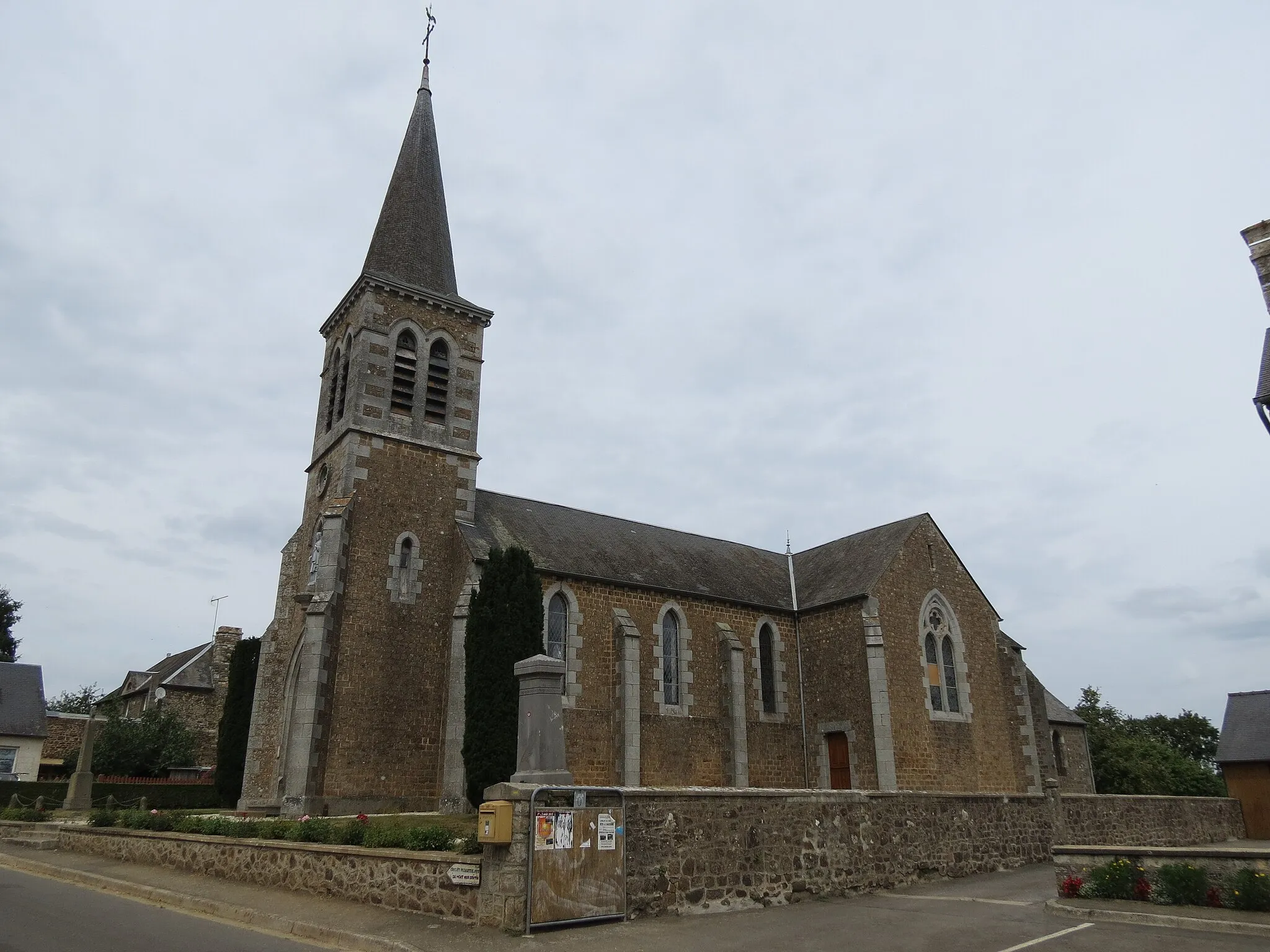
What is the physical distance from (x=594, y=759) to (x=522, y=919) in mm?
11573

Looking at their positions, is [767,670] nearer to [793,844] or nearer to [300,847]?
[793,844]

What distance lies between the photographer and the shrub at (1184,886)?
11109mm

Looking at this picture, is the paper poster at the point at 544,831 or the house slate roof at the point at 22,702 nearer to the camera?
the paper poster at the point at 544,831

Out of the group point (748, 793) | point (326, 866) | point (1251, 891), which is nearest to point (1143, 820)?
point (1251, 891)

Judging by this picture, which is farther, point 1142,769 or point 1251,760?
point 1142,769

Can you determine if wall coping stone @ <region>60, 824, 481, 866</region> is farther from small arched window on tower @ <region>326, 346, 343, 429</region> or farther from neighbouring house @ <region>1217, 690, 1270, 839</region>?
neighbouring house @ <region>1217, 690, 1270, 839</region>

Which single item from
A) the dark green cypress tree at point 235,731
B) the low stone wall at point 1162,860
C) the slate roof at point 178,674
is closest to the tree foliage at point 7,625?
the slate roof at point 178,674

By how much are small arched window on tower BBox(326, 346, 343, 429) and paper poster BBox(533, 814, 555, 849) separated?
16.9 meters

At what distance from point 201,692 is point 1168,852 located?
3804 cm

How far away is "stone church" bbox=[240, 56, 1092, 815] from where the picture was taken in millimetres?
20031

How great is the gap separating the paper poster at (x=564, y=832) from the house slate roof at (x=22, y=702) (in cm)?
3580

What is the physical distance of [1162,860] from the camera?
459 inches

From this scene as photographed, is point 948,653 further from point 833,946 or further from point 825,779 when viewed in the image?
point 833,946

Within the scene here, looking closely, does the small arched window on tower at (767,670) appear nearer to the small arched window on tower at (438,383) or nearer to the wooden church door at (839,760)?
the wooden church door at (839,760)
